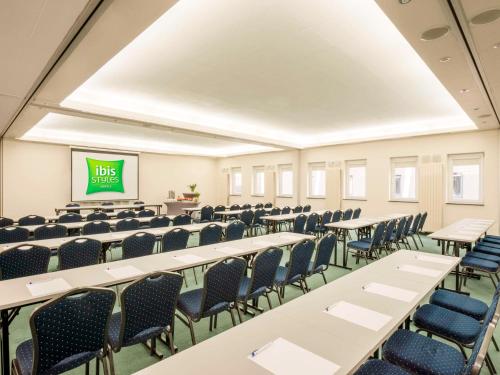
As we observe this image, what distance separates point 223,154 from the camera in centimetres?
1538

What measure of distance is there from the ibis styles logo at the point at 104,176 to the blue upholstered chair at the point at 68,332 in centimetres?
1024

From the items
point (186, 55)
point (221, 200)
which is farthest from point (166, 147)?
point (186, 55)

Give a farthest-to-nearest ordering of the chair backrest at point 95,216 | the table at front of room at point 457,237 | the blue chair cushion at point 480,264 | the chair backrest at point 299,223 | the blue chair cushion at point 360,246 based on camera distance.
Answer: the chair backrest at point 95,216, the chair backrest at point 299,223, the blue chair cushion at point 360,246, the table at front of room at point 457,237, the blue chair cushion at point 480,264

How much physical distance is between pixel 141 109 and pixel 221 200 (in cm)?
896

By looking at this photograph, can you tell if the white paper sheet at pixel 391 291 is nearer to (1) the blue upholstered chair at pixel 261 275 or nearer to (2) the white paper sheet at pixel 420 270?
(2) the white paper sheet at pixel 420 270

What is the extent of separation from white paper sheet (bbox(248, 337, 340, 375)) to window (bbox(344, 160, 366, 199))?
9.85 metres

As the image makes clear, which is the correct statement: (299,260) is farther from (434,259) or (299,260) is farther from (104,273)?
(104,273)

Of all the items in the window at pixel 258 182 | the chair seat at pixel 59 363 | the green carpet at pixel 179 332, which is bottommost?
the green carpet at pixel 179 332

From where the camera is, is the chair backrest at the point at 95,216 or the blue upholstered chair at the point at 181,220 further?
the chair backrest at the point at 95,216

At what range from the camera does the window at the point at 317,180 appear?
38.9ft

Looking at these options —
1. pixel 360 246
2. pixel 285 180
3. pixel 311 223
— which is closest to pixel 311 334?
pixel 360 246

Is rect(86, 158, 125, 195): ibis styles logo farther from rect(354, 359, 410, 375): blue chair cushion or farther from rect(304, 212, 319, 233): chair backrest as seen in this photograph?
rect(354, 359, 410, 375): blue chair cushion

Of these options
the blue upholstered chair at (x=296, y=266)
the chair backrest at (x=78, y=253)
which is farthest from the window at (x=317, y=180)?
the chair backrest at (x=78, y=253)

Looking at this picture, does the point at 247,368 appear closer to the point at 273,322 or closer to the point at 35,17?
the point at 273,322
